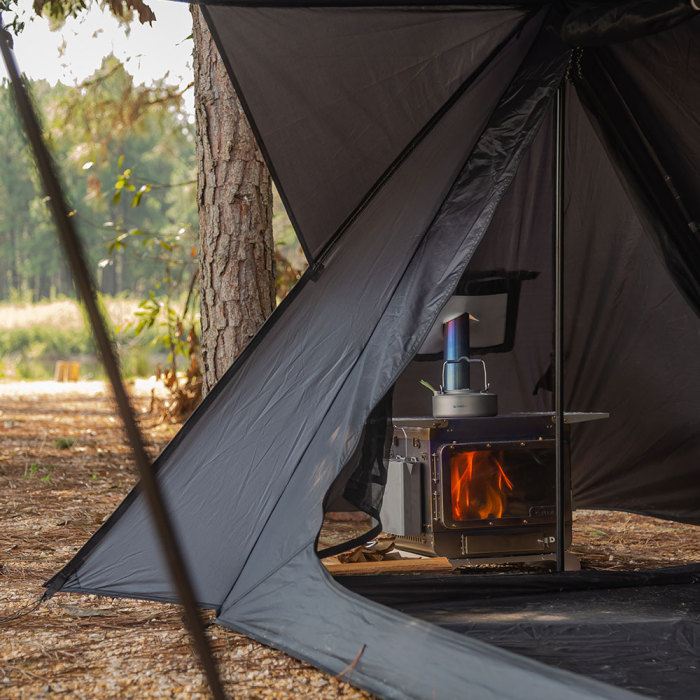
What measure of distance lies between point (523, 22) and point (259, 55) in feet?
2.79

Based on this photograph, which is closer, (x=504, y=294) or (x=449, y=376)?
(x=449, y=376)

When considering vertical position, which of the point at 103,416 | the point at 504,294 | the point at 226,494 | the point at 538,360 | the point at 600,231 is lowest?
the point at 103,416

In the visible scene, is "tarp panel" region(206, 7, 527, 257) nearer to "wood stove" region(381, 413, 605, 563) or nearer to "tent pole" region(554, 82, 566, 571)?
"tent pole" region(554, 82, 566, 571)

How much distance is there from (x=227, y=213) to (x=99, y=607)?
1.99m

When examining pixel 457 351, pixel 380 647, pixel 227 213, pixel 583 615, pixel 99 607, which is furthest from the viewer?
pixel 227 213

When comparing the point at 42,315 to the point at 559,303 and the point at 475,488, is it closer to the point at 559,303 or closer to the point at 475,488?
the point at 475,488

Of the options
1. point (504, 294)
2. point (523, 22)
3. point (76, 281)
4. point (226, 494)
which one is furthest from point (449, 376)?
point (76, 281)

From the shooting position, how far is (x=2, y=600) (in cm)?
308

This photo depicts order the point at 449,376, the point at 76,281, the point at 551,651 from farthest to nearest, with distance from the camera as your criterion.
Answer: the point at 449,376, the point at 551,651, the point at 76,281

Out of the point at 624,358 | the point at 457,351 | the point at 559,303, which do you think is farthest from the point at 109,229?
the point at 559,303

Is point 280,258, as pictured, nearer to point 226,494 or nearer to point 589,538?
point 589,538

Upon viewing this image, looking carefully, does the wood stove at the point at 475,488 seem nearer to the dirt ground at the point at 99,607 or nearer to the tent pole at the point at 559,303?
the tent pole at the point at 559,303

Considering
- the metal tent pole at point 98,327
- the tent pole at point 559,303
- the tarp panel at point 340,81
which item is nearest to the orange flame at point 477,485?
the tent pole at point 559,303

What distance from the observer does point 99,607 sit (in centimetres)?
309
